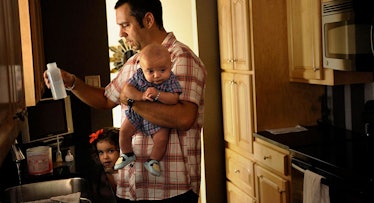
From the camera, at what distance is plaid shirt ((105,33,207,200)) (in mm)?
1826

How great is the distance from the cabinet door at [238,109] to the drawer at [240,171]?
94 mm

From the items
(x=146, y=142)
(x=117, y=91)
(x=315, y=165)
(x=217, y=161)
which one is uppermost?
(x=117, y=91)

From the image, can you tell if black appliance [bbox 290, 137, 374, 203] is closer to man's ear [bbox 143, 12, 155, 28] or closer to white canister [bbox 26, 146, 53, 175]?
man's ear [bbox 143, 12, 155, 28]

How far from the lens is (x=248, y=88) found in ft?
10.8

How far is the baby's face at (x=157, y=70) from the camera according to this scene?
1.77 m

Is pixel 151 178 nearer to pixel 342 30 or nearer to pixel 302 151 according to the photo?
pixel 302 151

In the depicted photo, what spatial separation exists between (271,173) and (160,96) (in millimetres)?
1475

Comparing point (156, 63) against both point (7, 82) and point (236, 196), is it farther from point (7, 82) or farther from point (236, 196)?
point (236, 196)

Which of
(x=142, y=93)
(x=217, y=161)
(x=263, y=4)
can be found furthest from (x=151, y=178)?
(x=217, y=161)

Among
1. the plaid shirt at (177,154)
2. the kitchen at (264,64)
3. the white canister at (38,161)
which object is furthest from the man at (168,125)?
the kitchen at (264,64)

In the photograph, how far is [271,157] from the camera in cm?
299

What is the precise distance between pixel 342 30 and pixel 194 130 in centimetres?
118

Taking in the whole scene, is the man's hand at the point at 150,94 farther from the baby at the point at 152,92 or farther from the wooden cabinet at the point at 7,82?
the wooden cabinet at the point at 7,82

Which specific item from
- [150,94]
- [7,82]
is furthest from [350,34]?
[7,82]
